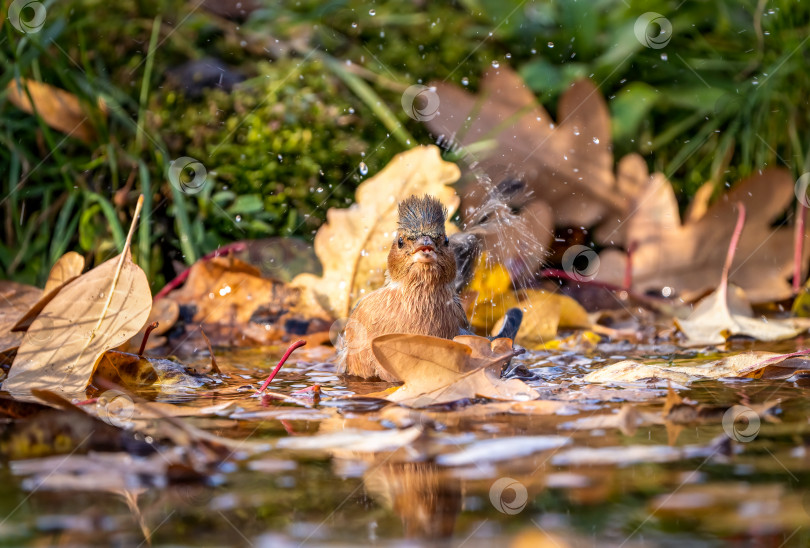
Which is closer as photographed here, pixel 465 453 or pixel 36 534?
pixel 36 534

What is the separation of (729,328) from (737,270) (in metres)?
0.98

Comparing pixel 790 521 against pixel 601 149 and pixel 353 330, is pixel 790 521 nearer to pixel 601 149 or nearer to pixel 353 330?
pixel 353 330

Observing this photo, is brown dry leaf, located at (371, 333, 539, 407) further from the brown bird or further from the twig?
the twig

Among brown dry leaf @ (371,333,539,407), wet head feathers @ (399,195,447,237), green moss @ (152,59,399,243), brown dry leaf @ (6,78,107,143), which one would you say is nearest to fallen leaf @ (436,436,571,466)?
brown dry leaf @ (371,333,539,407)

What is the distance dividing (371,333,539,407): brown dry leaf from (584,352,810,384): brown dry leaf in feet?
1.44

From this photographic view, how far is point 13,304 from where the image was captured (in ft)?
12.8

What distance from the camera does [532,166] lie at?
5141 mm

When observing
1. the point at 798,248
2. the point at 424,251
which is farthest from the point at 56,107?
the point at 798,248

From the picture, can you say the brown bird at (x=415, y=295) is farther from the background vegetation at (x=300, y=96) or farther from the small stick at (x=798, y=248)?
the small stick at (x=798, y=248)

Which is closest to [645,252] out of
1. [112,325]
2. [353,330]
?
[353,330]

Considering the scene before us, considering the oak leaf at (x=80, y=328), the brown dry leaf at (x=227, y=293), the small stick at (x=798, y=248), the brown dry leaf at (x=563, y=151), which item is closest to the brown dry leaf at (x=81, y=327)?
the oak leaf at (x=80, y=328)

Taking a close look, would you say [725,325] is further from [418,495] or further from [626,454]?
[418,495]

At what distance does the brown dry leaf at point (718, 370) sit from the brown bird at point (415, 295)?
0.80 meters

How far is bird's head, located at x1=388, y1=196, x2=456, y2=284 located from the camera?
3.96 meters
